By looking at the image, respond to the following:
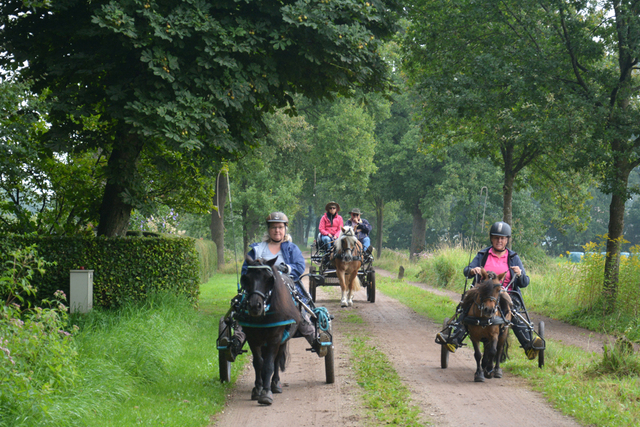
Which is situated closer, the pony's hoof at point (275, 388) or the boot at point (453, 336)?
the pony's hoof at point (275, 388)

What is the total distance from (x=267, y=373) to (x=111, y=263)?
5.74 m

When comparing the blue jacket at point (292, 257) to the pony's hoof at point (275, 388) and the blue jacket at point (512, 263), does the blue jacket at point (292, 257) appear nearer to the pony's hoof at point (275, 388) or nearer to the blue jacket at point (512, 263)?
the pony's hoof at point (275, 388)

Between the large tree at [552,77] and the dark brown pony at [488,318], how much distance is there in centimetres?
649

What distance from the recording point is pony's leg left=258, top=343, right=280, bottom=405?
21.1 ft

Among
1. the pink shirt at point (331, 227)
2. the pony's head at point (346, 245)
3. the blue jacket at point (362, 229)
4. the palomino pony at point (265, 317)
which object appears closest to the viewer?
the palomino pony at point (265, 317)

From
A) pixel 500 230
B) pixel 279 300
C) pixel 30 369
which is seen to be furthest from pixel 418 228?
pixel 30 369

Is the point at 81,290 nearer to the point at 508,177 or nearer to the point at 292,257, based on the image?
the point at 292,257

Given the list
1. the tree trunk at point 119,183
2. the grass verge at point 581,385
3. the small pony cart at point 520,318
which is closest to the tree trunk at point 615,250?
the grass verge at point 581,385

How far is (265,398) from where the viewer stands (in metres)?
6.40

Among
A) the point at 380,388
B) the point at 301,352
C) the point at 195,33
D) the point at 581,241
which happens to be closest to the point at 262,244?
the point at 380,388

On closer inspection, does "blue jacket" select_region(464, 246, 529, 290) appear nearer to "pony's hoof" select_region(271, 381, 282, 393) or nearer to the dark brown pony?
the dark brown pony

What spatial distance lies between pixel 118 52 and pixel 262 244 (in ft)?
16.0

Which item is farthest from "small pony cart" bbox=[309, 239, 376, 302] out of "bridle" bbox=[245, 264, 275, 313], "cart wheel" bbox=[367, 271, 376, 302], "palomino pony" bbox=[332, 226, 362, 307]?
"bridle" bbox=[245, 264, 275, 313]

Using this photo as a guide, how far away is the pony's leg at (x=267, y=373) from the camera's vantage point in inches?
→ 253
